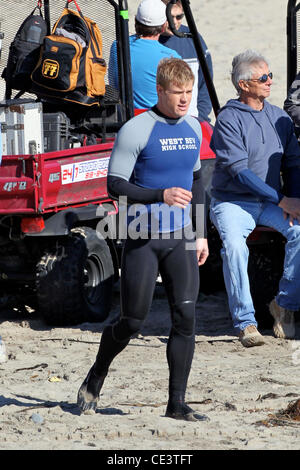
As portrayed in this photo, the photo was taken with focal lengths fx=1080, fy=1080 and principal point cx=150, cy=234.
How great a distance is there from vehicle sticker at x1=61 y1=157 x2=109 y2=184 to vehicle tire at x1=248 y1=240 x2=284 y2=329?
4.17ft

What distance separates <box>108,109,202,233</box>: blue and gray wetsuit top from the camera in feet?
17.3

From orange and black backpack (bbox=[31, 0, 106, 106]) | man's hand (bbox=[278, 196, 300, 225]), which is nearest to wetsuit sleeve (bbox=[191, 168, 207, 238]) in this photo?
man's hand (bbox=[278, 196, 300, 225])

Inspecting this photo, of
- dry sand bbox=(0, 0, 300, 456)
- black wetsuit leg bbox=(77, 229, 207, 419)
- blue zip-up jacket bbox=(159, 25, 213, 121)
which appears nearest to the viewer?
dry sand bbox=(0, 0, 300, 456)

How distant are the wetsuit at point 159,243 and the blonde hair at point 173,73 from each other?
192mm

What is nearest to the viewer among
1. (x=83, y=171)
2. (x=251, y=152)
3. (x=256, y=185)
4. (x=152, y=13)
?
(x=256, y=185)

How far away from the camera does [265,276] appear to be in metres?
7.52

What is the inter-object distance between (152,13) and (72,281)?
2189 mm

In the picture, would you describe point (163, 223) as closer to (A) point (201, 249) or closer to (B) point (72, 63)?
(A) point (201, 249)

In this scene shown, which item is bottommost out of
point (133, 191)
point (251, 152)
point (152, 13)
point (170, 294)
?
point (170, 294)

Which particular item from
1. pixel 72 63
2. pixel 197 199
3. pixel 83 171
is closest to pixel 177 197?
pixel 197 199

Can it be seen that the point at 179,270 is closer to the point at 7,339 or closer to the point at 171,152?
the point at 171,152

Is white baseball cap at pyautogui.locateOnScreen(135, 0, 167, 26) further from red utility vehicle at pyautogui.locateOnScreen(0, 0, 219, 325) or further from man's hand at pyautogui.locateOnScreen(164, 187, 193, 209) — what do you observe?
man's hand at pyautogui.locateOnScreen(164, 187, 193, 209)

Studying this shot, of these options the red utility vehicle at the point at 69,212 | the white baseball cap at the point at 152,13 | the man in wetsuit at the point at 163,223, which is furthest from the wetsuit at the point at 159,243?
the white baseball cap at the point at 152,13
